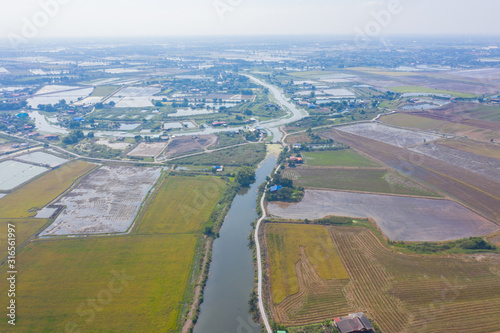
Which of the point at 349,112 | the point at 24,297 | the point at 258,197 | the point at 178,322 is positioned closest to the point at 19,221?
the point at 24,297

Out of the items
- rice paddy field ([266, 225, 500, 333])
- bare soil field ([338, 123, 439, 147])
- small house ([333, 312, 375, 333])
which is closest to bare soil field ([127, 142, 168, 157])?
rice paddy field ([266, 225, 500, 333])

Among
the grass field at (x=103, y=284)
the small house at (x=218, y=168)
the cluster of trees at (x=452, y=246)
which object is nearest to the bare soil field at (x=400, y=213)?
the cluster of trees at (x=452, y=246)

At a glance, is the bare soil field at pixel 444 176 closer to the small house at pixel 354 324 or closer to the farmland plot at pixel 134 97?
the small house at pixel 354 324

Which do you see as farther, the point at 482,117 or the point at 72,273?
the point at 482,117

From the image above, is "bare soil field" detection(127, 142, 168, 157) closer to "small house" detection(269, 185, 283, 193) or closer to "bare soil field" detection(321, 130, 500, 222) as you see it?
"small house" detection(269, 185, 283, 193)

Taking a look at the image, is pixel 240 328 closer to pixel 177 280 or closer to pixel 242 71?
pixel 177 280

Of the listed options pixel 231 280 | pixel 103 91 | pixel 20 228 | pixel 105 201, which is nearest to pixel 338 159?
pixel 231 280
